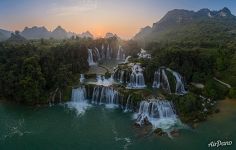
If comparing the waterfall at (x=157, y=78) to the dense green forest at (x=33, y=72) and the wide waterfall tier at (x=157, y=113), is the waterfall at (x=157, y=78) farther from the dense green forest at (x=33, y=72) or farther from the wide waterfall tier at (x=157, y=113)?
the dense green forest at (x=33, y=72)

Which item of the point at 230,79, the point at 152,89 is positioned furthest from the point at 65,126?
the point at 230,79

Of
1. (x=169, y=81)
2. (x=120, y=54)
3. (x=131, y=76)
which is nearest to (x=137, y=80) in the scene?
(x=131, y=76)

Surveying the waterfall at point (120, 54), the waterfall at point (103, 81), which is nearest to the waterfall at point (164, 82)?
the waterfall at point (103, 81)

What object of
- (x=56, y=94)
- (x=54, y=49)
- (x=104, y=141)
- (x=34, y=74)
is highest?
(x=54, y=49)

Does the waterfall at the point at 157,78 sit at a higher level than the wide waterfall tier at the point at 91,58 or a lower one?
lower

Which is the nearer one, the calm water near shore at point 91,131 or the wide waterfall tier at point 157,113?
the calm water near shore at point 91,131

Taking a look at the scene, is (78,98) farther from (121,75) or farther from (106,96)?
(121,75)

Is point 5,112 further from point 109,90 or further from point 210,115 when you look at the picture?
point 210,115
